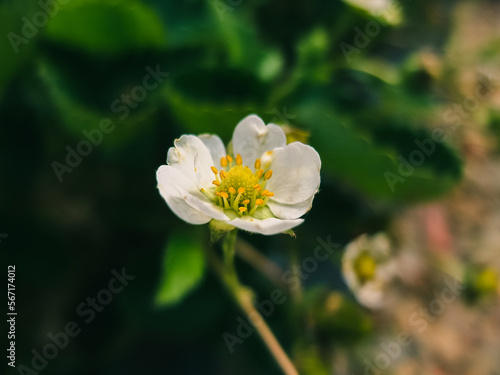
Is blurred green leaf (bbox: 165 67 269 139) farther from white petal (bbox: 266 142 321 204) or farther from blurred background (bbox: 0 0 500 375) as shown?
white petal (bbox: 266 142 321 204)

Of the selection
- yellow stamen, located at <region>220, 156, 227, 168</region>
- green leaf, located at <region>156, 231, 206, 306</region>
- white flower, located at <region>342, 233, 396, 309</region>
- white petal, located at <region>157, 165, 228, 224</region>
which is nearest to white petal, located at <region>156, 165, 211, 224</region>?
white petal, located at <region>157, 165, 228, 224</region>

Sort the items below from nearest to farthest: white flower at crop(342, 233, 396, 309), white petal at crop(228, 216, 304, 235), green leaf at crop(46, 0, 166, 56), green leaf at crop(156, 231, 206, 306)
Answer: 1. white petal at crop(228, 216, 304, 235)
2. green leaf at crop(156, 231, 206, 306)
3. green leaf at crop(46, 0, 166, 56)
4. white flower at crop(342, 233, 396, 309)

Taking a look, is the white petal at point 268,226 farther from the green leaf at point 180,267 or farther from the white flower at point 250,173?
the green leaf at point 180,267

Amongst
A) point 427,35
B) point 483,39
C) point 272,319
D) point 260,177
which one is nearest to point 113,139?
point 260,177

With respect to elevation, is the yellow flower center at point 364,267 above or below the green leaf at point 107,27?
below

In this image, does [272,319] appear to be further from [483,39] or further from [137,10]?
[483,39]

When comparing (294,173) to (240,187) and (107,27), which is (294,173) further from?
(107,27)

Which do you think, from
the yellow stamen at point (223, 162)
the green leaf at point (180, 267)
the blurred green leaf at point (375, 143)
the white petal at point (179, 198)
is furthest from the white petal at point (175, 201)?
the blurred green leaf at point (375, 143)
